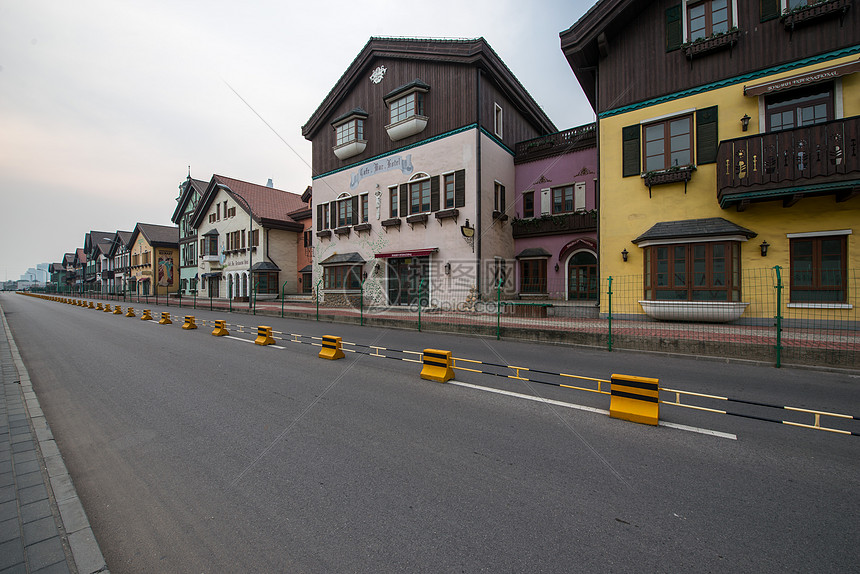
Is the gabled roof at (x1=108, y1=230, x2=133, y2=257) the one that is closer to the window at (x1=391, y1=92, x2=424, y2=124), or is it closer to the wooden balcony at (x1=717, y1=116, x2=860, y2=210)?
the window at (x1=391, y1=92, x2=424, y2=124)

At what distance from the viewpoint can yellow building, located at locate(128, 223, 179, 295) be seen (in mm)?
44906

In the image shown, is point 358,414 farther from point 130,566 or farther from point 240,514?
point 130,566

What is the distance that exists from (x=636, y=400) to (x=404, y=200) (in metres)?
16.6

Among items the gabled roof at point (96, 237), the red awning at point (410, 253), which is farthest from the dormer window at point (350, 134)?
the gabled roof at point (96, 237)

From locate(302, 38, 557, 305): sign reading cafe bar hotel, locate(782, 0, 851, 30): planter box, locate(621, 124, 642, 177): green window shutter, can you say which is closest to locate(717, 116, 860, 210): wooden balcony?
locate(621, 124, 642, 177): green window shutter

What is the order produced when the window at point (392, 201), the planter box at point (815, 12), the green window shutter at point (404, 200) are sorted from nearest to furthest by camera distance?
the planter box at point (815, 12), the green window shutter at point (404, 200), the window at point (392, 201)

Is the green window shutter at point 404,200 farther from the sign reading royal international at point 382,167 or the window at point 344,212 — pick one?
the window at point 344,212

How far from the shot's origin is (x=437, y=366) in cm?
638

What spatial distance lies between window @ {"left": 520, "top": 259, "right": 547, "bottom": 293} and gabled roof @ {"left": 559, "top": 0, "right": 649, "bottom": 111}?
8.99 metres

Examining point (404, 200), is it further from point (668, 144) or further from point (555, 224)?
point (668, 144)

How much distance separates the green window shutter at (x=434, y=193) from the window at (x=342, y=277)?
239 inches

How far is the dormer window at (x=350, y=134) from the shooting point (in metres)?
21.4

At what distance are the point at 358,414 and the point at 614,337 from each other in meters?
7.39

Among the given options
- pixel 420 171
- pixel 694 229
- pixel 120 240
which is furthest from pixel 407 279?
pixel 120 240
